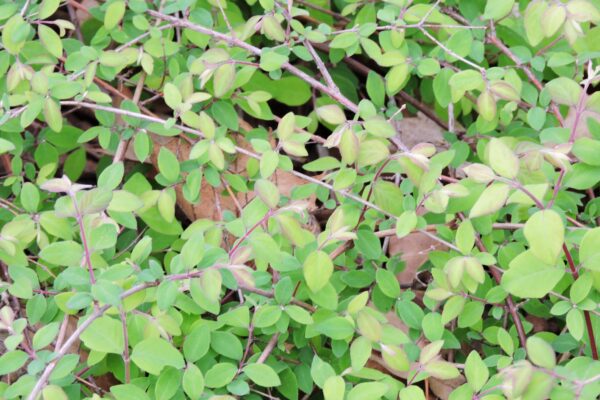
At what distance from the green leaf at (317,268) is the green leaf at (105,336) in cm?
31

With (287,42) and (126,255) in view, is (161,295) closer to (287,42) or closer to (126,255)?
(126,255)

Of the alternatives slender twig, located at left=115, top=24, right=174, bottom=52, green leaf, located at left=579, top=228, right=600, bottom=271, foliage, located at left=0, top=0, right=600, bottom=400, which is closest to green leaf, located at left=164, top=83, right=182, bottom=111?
foliage, located at left=0, top=0, right=600, bottom=400

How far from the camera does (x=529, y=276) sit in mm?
1206

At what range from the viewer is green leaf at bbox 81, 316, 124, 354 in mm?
1211

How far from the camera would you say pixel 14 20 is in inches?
62.1

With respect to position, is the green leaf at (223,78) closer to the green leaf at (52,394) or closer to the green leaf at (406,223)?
the green leaf at (406,223)

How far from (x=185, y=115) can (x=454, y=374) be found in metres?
0.67

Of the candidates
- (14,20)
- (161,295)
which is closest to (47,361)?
(161,295)

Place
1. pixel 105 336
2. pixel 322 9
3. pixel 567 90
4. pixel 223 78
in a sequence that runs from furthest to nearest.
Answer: pixel 322 9, pixel 223 78, pixel 567 90, pixel 105 336

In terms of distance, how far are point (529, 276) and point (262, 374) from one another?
0.45 meters

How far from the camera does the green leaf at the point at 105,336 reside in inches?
47.7

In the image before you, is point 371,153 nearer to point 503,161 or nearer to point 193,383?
point 503,161

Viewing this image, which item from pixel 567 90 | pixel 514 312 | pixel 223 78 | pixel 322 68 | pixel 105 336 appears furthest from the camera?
pixel 322 68

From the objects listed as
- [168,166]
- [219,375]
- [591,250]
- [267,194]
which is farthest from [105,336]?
[591,250]
